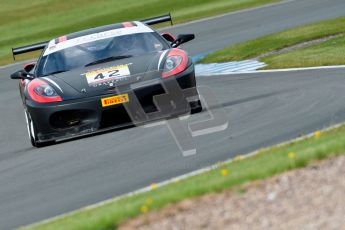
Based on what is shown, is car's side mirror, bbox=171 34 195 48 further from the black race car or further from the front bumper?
the front bumper

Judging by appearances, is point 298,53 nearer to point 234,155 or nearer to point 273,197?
point 234,155

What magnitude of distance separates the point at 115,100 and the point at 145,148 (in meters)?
1.56

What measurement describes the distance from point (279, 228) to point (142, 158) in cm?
389

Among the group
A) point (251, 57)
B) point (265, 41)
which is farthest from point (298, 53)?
point (265, 41)

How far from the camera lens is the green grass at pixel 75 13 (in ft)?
125

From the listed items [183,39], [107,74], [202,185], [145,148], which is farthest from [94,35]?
[202,185]

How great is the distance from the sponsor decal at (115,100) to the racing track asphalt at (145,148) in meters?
0.35

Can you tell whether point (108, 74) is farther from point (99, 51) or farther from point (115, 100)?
point (99, 51)

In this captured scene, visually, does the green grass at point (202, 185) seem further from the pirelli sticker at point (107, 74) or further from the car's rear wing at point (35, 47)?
the car's rear wing at point (35, 47)

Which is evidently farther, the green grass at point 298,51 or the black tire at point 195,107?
the green grass at point 298,51

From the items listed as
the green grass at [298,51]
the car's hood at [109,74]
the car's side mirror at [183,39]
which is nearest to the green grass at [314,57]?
the green grass at [298,51]

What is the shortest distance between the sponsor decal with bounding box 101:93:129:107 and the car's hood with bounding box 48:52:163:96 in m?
0.12

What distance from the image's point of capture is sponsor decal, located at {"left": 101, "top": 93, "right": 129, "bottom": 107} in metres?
11.9

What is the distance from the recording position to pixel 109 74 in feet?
40.2
